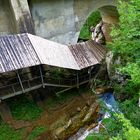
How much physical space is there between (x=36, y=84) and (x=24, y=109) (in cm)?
186

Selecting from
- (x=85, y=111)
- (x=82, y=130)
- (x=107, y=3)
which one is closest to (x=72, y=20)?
(x=107, y=3)

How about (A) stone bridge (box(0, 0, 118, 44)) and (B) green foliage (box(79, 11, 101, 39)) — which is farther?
(B) green foliage (box(79, 11, 101, 39))

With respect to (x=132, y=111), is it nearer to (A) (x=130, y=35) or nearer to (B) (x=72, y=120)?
(A) (x=130, y=35)

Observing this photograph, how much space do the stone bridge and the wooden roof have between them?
852 mm

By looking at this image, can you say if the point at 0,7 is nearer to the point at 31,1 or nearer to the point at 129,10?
the point at 31,1

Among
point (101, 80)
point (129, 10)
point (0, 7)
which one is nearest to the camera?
point (129, 10)

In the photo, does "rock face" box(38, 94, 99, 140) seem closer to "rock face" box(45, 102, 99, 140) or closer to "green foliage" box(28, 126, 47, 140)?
"rock face" box(45, 102, 99, 140)

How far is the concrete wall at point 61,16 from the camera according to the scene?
1577 cm

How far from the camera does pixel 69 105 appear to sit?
55.0 ft

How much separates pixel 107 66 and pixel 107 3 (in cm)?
418

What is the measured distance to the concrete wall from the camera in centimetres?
1577

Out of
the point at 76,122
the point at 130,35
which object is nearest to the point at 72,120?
the point at 76,122

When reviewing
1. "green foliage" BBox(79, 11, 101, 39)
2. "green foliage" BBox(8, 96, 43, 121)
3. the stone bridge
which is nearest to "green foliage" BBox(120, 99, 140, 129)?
"green foliage" BBox(8, 96, 43, 121)

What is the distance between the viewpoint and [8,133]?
49.1 ft
